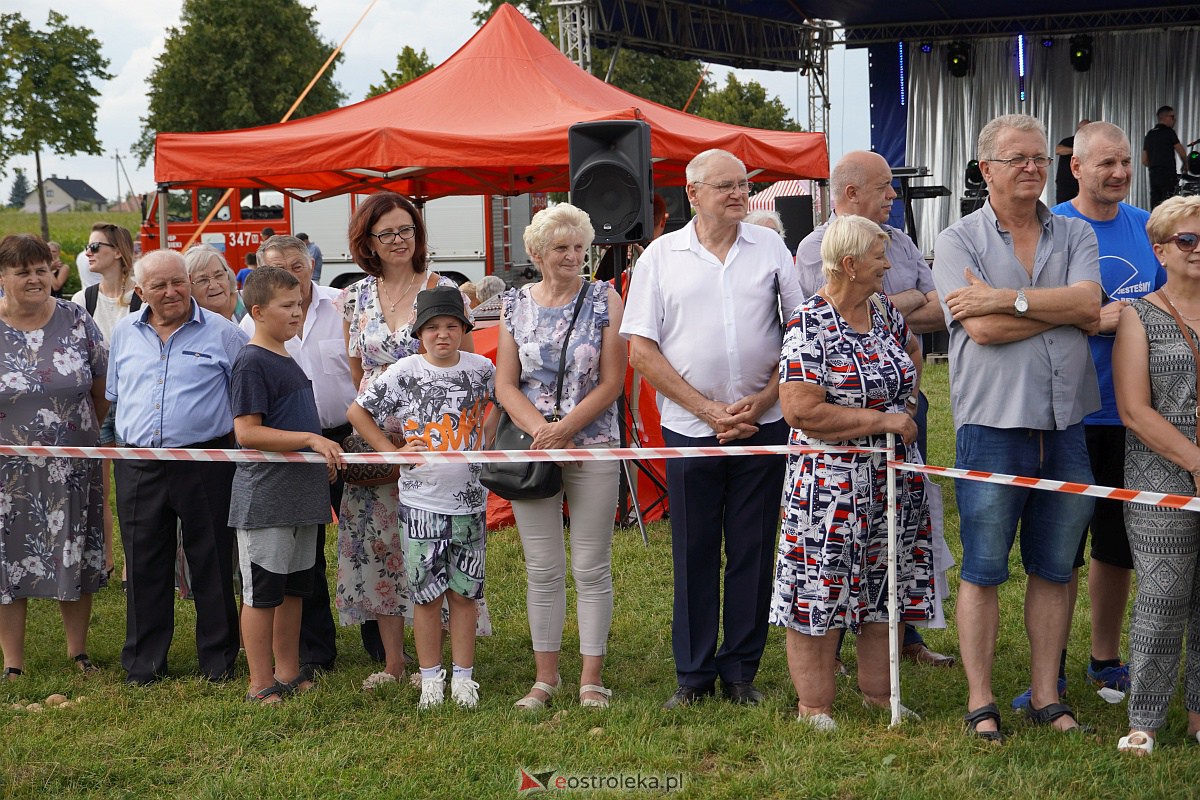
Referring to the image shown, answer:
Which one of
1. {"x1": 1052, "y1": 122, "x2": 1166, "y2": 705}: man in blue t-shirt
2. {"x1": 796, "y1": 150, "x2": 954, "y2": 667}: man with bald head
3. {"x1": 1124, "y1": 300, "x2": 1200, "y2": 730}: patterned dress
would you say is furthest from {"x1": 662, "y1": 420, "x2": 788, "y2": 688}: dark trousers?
{"x1": 1124, "y1": 300, "x2": 1200, "y2": 730}: patterned dress

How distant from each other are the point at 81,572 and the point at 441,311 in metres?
2.18

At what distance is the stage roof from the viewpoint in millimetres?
16891

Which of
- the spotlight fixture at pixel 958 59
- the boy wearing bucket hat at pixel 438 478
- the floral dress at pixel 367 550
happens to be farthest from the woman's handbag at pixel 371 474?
the spotlight fixture at pixel 958 59

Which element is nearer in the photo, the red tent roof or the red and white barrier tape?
the red and white barrier tape

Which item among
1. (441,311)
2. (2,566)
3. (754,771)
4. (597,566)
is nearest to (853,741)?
(754,771)

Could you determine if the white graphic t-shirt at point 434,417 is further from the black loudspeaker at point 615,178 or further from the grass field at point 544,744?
the black loudspeaker at point 615,178

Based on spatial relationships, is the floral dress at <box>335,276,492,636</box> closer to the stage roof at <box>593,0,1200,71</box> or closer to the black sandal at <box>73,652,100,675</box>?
the black sandal at <box>73,652,100,675</box>

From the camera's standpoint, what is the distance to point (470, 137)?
27.1ft

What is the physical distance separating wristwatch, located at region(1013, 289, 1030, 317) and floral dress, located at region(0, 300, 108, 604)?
3.79 metres

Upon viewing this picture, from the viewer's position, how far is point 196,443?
15.5 feet

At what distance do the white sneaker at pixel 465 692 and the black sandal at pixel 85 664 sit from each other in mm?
1738

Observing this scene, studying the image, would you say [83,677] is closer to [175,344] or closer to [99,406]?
[99,406]

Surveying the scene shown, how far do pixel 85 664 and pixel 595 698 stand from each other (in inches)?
93.1

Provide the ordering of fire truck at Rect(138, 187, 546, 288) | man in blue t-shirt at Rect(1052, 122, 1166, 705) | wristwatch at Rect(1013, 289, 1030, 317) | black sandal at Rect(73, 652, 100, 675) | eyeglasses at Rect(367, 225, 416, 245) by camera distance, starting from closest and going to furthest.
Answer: wristwatch at Rect(1013, 289, 1030, 317)
man in blue t-shirt at Rect(1052, 122, 1166, 705)
eyeglasses at Rect(367, 225, 416, 245)
black sandal at Rect(73, 652, 100, 675)
fire truck at Rect(138, 187, 546, 288)
